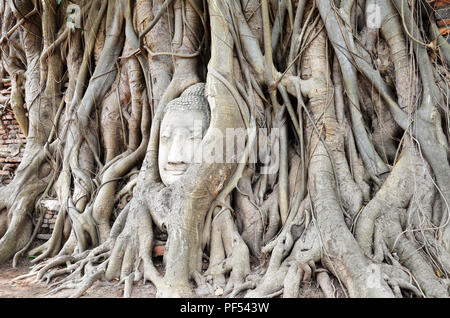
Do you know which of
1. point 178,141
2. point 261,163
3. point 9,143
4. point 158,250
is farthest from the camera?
point 9,143

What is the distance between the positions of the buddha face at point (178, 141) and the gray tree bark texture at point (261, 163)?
0.47 feet

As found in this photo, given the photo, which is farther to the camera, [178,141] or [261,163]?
[261,163]

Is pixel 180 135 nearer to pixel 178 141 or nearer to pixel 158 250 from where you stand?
pixel 178 141

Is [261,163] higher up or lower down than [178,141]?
lower down

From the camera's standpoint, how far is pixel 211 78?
252cm

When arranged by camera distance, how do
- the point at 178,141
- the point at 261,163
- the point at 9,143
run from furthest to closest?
the point at 9,143, the point at 261,163, the point at 178,141

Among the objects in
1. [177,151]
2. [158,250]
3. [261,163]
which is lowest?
[158,250]

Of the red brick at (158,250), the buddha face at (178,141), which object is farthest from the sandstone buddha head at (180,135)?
the red brick at (158,250)

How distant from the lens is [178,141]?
247 centimetres

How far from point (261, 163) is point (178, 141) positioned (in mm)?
737

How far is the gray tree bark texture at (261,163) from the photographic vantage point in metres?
1.99

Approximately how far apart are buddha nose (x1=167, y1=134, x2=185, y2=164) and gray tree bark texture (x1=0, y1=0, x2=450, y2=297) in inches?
7.9

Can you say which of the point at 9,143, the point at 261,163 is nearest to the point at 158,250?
the point at 261,163
